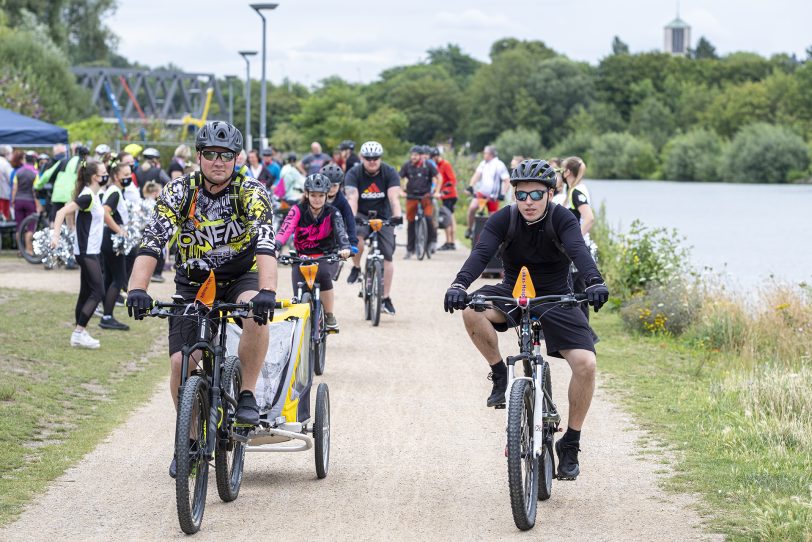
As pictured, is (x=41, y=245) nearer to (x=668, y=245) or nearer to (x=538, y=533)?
(x=668, y=245)

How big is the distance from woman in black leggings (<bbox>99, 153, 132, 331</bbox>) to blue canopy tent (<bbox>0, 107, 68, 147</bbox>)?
347 inches

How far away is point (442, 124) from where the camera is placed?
128m

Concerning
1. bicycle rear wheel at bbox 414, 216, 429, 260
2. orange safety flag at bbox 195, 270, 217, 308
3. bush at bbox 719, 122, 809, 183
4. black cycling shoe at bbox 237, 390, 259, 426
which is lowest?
black cycling shoe at bbox 237, 390, 259, 426

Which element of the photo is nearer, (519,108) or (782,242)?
(782,242)

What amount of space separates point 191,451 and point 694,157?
84.5m

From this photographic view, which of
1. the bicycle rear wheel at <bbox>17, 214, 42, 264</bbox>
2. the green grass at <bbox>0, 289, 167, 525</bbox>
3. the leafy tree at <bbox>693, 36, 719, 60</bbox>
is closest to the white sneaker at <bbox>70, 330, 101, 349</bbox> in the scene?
the green grass at <bbox>0, 289, 167, 525</bbox>

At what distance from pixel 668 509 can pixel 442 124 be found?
121585 mm

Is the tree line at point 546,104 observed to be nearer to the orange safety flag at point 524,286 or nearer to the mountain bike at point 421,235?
the mountain bike at point 421,235

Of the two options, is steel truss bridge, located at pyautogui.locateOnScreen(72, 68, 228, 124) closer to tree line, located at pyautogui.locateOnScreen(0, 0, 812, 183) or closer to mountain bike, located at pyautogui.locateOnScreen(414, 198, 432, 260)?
tree line, located at pyautogui.locateOnScreen(0, 0, 812, 183)

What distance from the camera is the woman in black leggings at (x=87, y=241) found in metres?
13.2

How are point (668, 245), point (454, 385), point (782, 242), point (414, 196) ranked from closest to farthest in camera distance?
1. point (454, 385)
2. point (668, 245)
3. point (414, 196)
4. point (782, 242)

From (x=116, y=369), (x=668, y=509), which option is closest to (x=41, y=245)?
(x=116, y=369)

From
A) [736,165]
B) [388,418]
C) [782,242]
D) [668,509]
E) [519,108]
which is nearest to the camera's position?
[668,509]

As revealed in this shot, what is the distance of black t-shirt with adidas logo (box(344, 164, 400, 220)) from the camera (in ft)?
49.9
